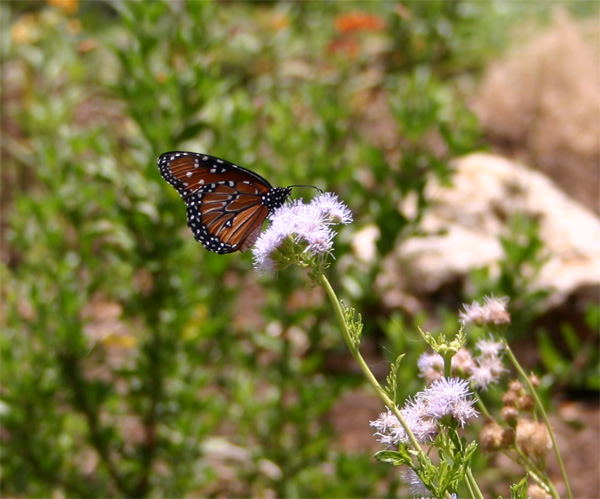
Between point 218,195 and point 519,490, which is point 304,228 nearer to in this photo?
point 519,490

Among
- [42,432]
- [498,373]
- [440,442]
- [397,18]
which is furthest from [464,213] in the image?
[440,442]

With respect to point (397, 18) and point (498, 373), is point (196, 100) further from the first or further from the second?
point (397, 18)

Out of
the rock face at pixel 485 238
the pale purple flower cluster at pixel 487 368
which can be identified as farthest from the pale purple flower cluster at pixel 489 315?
the rock face at pixel 485 238

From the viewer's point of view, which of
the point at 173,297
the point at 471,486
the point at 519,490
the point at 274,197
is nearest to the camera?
the point at 519,490

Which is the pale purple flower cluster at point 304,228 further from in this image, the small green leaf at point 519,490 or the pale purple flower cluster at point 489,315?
the small green leaf at point 519,490

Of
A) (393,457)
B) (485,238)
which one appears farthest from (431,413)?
(485,238)

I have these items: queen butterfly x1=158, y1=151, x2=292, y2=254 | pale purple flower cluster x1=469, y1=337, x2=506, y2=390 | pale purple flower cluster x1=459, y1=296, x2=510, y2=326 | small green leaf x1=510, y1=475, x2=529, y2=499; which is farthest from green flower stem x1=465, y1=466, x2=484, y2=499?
queen butterfly x1=158, y1=151, x2=292, y2=254
